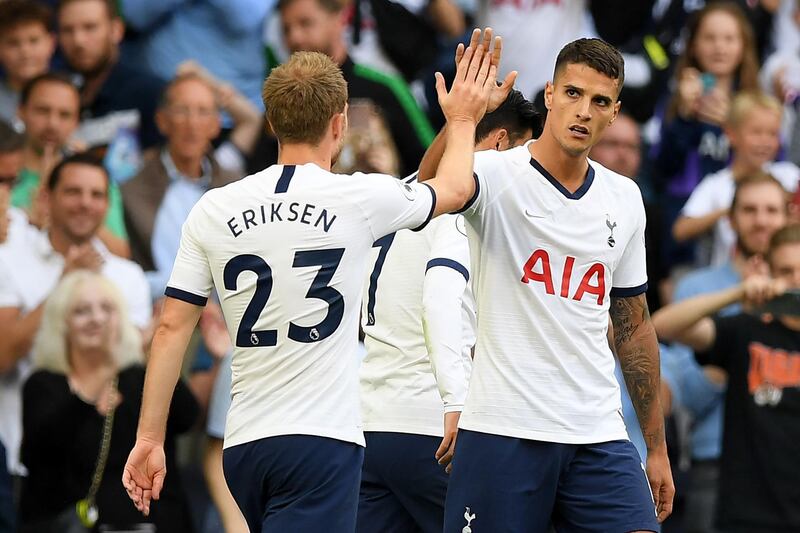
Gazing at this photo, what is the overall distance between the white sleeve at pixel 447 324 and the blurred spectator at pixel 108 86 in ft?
15.9

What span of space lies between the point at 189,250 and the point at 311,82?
721 millimetres

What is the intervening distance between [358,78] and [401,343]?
4.49 meters

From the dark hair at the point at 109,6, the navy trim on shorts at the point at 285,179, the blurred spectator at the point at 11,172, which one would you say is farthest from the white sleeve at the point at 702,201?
the navy trim on shorts at the point at 285,179

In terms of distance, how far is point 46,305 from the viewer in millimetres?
8773

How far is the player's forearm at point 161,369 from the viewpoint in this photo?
5434 mm

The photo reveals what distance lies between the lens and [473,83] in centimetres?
570

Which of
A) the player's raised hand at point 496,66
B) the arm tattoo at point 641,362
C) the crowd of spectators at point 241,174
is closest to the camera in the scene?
the player's raised hand at point 496,66

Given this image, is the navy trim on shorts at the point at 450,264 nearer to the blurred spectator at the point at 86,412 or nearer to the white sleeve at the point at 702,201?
the blurred spectator at the point at 86,412

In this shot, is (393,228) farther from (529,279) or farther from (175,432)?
(175,432)

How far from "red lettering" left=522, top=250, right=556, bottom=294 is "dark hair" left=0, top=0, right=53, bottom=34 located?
5704mm

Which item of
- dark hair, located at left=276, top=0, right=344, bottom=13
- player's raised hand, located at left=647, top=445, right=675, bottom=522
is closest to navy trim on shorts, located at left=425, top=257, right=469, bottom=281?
player's raised hand, located at left=647, top=445, right=675, bottom=522

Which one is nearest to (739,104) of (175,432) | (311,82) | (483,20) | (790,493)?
(483,20)

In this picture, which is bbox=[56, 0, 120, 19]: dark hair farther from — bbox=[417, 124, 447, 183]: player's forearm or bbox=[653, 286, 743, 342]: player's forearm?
bbox=[417, 124, 447, 183]: player's forearm

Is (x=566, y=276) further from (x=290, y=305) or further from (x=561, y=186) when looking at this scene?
(x=290, y=305)
